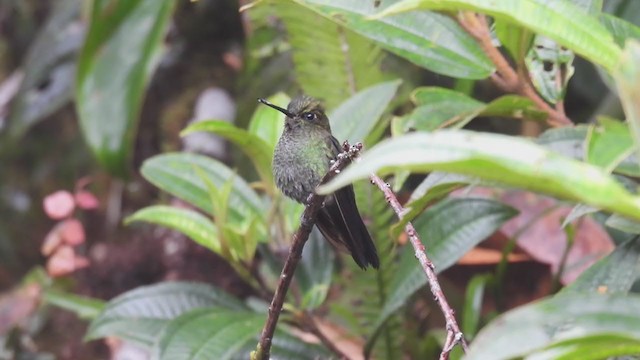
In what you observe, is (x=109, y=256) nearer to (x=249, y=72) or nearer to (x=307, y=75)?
(x=249, y=72)

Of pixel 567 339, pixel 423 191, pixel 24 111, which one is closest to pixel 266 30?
pixel 24 111

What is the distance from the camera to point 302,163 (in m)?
1.72

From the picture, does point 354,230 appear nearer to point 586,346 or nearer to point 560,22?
point 560,22

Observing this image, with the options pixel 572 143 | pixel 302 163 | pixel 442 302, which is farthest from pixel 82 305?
pixel 442 302

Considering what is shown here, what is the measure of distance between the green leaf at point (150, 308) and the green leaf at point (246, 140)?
0.97 feet

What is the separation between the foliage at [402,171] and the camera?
0.75 meters

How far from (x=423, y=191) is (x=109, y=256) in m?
1.94

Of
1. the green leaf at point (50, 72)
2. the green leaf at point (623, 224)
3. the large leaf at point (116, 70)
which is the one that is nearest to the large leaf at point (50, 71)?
the green leaf at point (50, 72)

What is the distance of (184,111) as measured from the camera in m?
3.25

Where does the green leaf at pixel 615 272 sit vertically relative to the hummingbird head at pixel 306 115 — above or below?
below

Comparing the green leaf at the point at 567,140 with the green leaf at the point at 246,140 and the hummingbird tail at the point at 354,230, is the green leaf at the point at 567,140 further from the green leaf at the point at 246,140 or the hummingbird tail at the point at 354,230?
the green leaf at the point at 246,140

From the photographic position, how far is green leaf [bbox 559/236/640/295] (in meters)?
1.38

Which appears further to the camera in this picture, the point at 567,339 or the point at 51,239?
the point at 51,239

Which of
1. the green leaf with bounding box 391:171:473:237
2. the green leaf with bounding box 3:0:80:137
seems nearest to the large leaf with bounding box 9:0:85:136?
the green leaf with bounding box 3:0:80:137
